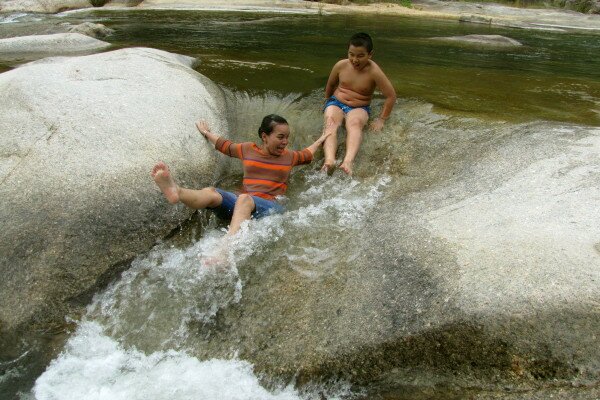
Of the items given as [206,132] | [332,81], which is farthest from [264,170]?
[332,81]

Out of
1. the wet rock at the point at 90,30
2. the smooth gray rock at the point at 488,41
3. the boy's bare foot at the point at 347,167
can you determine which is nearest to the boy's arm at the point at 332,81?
the boy's bare foot at the point at 347,167

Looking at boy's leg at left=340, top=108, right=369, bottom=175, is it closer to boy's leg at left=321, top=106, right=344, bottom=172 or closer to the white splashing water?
boy's leg at left=321, top=106, right=344, bottom=172

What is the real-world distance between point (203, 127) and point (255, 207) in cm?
127

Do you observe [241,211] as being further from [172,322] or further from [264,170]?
[172,322]

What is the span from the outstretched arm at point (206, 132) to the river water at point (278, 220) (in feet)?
1.45

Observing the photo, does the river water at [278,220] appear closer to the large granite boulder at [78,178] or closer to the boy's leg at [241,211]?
the boy's leg at [241,211]

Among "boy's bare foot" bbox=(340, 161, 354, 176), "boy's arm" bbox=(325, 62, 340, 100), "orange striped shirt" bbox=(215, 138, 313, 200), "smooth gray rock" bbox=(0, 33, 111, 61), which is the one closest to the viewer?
"orange striped shirt" bbox=(215, 138, 313, 200)

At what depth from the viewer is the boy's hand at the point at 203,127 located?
5.06 metres

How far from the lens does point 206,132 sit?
505 cm

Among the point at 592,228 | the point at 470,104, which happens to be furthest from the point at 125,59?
the point at 592,228

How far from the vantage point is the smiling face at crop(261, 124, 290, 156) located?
4555 millimetres

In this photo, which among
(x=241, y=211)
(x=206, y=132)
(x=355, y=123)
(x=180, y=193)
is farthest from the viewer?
(x=355, y=123)

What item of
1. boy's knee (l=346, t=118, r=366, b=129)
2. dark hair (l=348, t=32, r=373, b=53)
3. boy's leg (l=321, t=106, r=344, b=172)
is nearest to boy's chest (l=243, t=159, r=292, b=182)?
Answer: boy's leg (l=321, t=106, r=344, b=172)

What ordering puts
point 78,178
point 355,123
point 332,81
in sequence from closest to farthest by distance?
point 78,178 < point 355,123 < point 332,81
